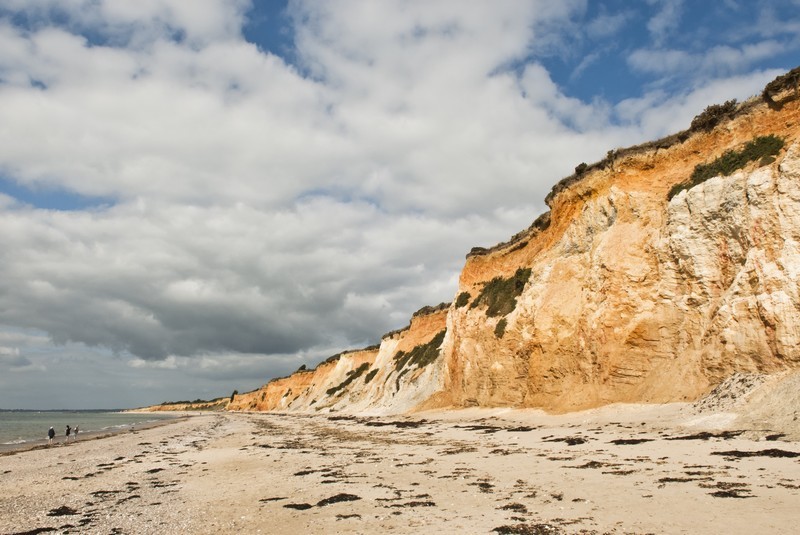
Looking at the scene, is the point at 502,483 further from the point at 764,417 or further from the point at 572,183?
the point at 572,183

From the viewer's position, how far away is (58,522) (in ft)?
31.1

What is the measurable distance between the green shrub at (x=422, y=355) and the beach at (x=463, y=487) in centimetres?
3007

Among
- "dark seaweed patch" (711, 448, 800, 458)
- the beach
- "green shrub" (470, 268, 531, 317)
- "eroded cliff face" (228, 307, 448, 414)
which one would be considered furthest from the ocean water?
"dark seaweed patch" (711, 448, 800, 458)

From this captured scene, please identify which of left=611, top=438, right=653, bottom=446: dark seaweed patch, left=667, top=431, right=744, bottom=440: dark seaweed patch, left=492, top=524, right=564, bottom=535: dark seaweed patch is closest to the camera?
left=492, top=524, right=564, bottom=535: dark seaweed patch

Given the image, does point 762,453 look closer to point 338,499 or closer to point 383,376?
point 338,499

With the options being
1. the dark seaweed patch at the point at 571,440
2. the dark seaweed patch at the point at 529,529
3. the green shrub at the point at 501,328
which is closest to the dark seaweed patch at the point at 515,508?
the dark seaweed patch at the point at 529,529

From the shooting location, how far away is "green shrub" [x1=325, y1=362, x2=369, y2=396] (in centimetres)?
7381

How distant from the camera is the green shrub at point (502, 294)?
34.6 m

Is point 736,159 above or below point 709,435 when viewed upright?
above

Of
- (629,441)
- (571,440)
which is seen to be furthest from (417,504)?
(571,440)

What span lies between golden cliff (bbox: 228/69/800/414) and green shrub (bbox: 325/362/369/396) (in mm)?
38236

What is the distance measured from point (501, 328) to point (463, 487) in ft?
77.2

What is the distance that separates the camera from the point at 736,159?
2152 cm

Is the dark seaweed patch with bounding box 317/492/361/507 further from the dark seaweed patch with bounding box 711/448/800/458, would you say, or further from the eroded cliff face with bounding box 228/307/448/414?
the eroded cliff face with bounding box 228/307/448/414
